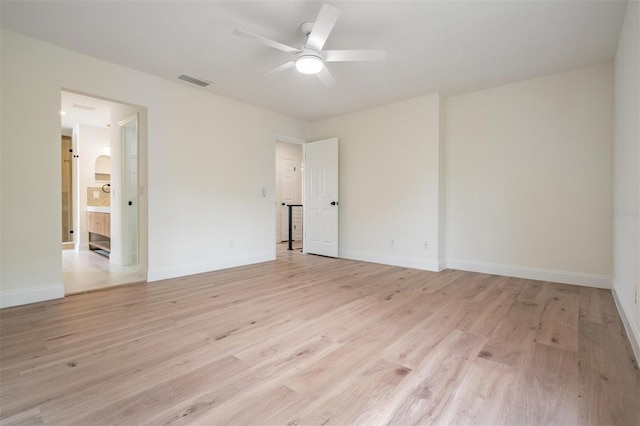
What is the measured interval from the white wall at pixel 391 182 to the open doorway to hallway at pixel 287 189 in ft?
7.80

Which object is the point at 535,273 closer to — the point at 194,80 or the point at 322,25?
the point at 322,25

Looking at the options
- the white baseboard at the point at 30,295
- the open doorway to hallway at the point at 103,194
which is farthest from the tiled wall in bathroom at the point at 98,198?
the white baseboard at the point at 30,295

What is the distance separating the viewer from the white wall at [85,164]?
6246mm

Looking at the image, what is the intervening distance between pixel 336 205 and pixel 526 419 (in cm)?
433

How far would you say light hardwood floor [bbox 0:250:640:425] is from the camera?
4.57 ft

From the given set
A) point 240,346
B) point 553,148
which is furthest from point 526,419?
point 553,148

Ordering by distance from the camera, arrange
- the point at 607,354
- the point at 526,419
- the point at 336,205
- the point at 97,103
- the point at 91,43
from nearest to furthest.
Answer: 1. the point at 526,419
2. the point at 607,354
3. the point at 91,43
4. the point at 97,103
5. the point at 336,205

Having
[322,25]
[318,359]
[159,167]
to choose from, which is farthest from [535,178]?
[159,167]

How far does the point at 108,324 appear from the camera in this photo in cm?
241

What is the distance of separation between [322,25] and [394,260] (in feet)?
11.5

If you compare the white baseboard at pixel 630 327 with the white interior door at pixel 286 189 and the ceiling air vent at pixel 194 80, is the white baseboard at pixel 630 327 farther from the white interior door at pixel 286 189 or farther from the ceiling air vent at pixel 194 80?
the white interior door at pixel 286 189

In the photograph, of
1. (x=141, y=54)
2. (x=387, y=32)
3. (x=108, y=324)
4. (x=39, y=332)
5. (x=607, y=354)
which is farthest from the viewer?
(x=141, y=54)

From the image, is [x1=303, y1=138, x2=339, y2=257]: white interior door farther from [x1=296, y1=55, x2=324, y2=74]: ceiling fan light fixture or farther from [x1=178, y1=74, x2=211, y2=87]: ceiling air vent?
[x1=296, y1=55, x2=324, y2=74]: ceiling fan light fixture

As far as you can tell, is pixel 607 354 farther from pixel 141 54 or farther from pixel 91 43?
pixel 91 43
